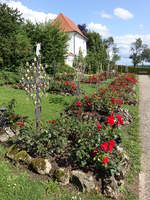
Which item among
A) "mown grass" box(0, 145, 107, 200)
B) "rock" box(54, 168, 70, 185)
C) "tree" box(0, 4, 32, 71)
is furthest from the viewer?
"tree" box(0, 4, 32, 71)

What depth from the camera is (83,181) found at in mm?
2971

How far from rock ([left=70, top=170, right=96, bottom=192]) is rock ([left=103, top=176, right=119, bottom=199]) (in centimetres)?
17

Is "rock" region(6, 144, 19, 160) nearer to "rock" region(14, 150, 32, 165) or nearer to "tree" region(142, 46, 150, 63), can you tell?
"rock" region(14, 150, 32, 165)

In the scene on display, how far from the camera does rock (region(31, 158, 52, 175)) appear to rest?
3.23 meters

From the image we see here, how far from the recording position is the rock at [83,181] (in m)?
2.95

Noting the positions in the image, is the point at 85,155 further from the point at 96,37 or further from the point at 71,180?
the point at 96,37

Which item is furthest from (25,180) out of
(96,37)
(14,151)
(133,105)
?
(96,37)

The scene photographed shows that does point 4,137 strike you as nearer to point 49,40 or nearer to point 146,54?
point 49,40

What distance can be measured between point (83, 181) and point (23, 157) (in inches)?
46.3

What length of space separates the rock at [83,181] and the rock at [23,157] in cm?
86

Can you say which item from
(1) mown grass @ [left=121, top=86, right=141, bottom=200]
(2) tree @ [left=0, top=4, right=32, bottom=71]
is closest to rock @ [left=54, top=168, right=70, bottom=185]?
(1) mown grass @ [left=121, top=86, right=141, bottom=200]

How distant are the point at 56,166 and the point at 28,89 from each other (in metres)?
1.90

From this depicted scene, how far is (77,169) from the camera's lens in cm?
319

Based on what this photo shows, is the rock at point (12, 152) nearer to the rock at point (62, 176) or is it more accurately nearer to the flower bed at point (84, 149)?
the flower bed at point (84, 149)
